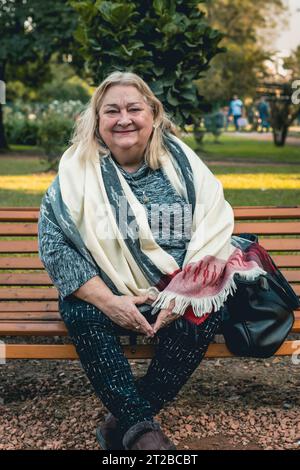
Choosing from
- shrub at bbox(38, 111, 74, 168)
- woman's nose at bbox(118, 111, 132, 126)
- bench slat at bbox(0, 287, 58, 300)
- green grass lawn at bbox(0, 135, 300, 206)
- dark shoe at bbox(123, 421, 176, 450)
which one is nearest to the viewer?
dark shoe at bbox(123, 421, 176, 450)

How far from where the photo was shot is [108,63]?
571 centimetres

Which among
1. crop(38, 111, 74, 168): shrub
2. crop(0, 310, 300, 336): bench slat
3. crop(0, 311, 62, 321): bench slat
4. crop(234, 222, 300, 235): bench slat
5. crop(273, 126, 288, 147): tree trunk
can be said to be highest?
crop(234, 222, 300, 235): bench slat

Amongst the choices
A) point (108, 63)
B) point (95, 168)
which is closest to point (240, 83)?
point (108, 63)

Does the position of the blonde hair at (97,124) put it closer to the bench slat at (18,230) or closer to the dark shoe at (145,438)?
the bench slat at (18,230)

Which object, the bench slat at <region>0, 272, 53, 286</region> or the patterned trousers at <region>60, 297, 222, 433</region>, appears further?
the bench slat at <region>0, 272, 53, 286</region>

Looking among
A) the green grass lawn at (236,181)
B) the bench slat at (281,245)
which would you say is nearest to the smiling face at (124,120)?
the bench slat at (281,245)

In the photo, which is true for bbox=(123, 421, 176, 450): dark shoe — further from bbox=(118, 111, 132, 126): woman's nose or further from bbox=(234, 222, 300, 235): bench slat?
bbox=(234, 222, 300, 235): bench slat

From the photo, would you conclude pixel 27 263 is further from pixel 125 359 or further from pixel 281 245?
pixel 281 245

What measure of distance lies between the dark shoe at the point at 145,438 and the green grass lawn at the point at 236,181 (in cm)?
666

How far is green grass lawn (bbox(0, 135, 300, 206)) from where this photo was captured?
33.0ft

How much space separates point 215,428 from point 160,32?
323 cm

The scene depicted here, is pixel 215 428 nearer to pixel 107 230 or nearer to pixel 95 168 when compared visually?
pixel 107 230

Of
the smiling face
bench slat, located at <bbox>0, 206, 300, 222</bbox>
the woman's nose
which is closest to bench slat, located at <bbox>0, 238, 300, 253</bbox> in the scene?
bench slat, located at <bbox>0, 206, 300, 222</bbox>

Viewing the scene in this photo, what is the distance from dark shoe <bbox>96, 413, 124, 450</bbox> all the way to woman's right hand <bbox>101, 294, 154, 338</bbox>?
1.40 feet
